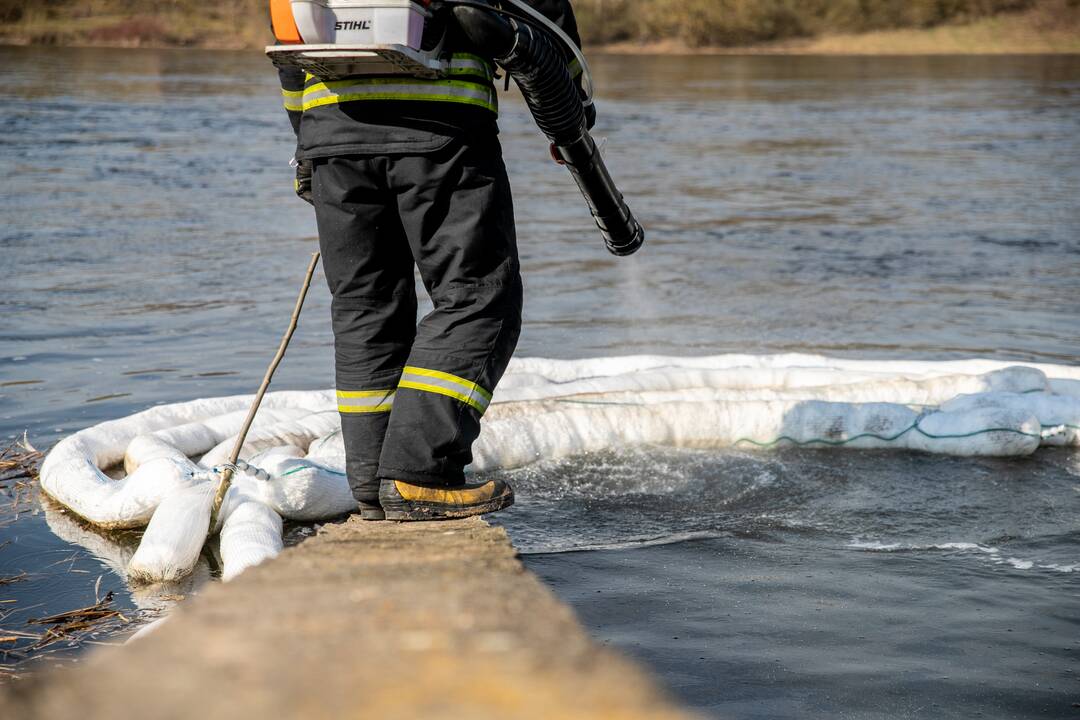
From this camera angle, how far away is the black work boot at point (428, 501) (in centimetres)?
343

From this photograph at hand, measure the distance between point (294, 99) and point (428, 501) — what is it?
132 cm

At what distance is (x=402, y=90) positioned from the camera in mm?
3342

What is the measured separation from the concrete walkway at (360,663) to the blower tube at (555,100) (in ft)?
6.27

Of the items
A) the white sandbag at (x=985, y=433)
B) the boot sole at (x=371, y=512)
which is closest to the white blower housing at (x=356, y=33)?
the boot sole at (x=371, y=512)

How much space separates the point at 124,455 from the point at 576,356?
2887mm

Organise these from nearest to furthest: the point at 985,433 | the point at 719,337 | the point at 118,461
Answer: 1. the point at 118,461
2. the point at 985,433
3. the point at 719,337

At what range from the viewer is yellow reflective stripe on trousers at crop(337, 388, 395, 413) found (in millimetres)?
3635

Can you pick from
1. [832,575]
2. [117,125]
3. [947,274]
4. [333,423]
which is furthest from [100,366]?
[117,125]

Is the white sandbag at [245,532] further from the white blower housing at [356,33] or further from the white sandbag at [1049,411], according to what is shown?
the white sandbag at [1049,411]

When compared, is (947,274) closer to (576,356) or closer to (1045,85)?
(576,356)

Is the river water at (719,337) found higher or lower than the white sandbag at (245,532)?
lower

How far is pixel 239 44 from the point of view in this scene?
163 feet

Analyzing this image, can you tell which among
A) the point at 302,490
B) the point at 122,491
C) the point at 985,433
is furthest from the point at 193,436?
the point at 985,433

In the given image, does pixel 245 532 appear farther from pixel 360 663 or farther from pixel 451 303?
pixel 360 663
